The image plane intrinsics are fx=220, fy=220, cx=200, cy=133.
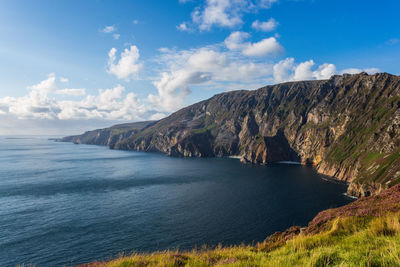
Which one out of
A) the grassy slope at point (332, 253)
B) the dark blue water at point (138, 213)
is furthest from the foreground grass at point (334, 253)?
the dark blue water at point (138, 213)

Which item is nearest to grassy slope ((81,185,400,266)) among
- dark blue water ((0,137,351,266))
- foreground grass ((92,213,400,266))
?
foreground grass ((92,213,400,266))

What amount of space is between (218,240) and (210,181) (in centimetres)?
7868

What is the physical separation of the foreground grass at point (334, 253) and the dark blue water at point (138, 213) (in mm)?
30809

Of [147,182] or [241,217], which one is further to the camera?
[147,182]

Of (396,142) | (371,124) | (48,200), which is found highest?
(371,124)

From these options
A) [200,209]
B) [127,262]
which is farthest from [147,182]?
[127,262]

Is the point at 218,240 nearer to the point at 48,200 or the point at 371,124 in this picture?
the point at 48,200

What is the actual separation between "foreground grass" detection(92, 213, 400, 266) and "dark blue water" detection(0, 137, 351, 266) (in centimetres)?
3081

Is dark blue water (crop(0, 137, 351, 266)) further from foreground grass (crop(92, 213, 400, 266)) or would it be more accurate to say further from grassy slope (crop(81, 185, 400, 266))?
foreground grass (crop(92, 213, 400, 266))

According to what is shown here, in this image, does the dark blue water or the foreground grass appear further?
the dark blue water

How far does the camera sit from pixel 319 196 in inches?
3686

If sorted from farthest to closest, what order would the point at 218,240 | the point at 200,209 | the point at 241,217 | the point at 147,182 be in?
the point at 147,182, the point at 200,209, the point at 241,217, the point at 218,240

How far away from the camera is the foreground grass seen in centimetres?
807

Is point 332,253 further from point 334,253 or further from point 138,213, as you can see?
point 138,213
